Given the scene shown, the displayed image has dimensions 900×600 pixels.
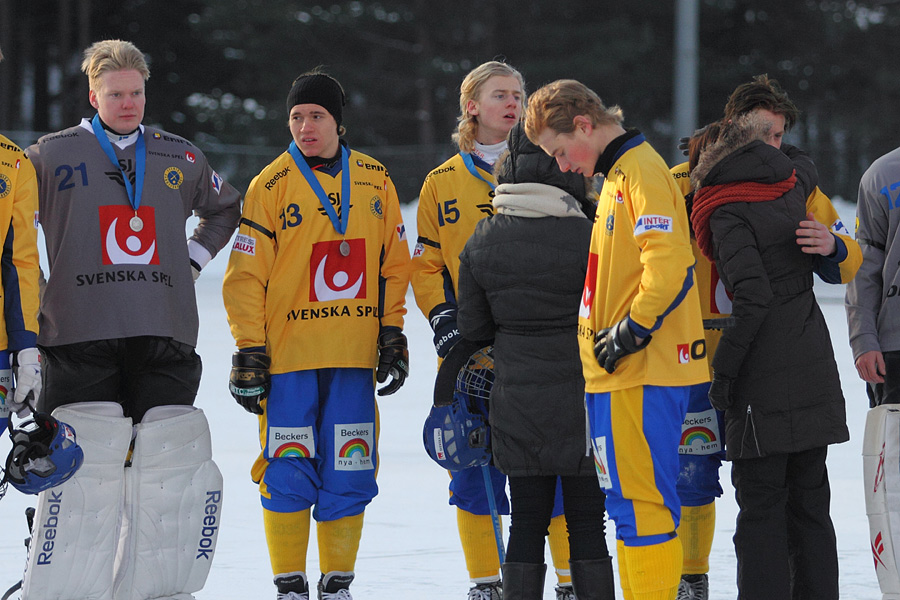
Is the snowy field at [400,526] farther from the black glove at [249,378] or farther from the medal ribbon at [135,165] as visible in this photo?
the medal ribbon at [135,165]

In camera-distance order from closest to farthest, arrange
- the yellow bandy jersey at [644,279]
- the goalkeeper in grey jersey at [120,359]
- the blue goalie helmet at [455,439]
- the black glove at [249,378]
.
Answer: the yellow bandy jersey at [644,279] → the goalkeeper in grey jersey at [120,359] → the blue goalie helmet at [455,439] → the black glove at [249,378]

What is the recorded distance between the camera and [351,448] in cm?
415

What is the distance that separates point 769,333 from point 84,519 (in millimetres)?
2189

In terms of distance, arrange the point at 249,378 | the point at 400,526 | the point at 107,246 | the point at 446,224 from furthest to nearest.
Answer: the point at 400,526 < the point at 446,224 < the point at 249,378 < the point at 107,246

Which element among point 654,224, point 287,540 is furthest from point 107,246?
point 654,224

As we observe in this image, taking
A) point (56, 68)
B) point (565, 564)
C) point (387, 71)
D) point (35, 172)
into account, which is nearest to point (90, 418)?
point (35, 172)

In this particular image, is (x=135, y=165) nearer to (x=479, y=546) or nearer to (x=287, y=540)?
(x=287, y=540)

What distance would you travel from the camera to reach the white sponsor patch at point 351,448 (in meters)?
4.14

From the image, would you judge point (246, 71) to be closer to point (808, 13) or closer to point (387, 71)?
point (387, 71)

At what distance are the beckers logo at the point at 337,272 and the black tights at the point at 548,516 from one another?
38.4 inches

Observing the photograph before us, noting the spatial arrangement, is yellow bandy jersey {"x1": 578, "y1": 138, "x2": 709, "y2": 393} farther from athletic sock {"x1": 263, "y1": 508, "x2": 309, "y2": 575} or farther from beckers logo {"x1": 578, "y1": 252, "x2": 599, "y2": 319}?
athletic sock {"x1": 263, "y1": 508, "x2": 309, "y2": 575}

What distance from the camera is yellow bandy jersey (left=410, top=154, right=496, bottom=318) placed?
14.3ft

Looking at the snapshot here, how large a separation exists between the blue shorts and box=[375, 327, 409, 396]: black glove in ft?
0.31

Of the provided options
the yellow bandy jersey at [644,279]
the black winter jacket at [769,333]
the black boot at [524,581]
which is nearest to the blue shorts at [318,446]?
the black boot at [524,581]
